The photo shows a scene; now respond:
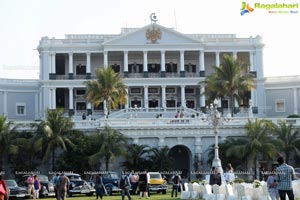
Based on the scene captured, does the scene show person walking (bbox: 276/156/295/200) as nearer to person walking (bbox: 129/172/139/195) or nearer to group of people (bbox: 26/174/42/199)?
group of people (bbox: 26/174/42/199)

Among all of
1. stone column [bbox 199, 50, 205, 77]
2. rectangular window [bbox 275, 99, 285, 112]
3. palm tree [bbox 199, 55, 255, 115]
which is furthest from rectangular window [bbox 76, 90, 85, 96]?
rectangular window [bbox 275, 99, 285, 112]

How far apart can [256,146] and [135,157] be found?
10251 millimetres

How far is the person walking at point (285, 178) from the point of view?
73.6 ft

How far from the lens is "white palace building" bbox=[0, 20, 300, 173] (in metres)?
87.3

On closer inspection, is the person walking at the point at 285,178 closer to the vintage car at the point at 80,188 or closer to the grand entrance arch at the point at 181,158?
the vintage car at the point at 80,188

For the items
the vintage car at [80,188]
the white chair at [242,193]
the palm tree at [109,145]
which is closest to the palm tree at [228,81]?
the palm tree at [109,145]

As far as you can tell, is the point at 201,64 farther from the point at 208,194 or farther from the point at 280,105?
the point at 208,194

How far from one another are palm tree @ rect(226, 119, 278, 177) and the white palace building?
22.0m

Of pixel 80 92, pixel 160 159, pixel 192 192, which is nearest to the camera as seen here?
pixel 192 192

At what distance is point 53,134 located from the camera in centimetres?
5897

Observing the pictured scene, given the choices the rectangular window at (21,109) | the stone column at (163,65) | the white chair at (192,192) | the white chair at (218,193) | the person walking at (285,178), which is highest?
the stone column at (163,65)

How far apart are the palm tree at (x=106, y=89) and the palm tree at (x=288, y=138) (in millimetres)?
18302

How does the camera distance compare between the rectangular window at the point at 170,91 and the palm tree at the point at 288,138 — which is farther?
the rectangular window at the point at 170,91

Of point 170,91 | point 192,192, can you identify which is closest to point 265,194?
point 192,192
